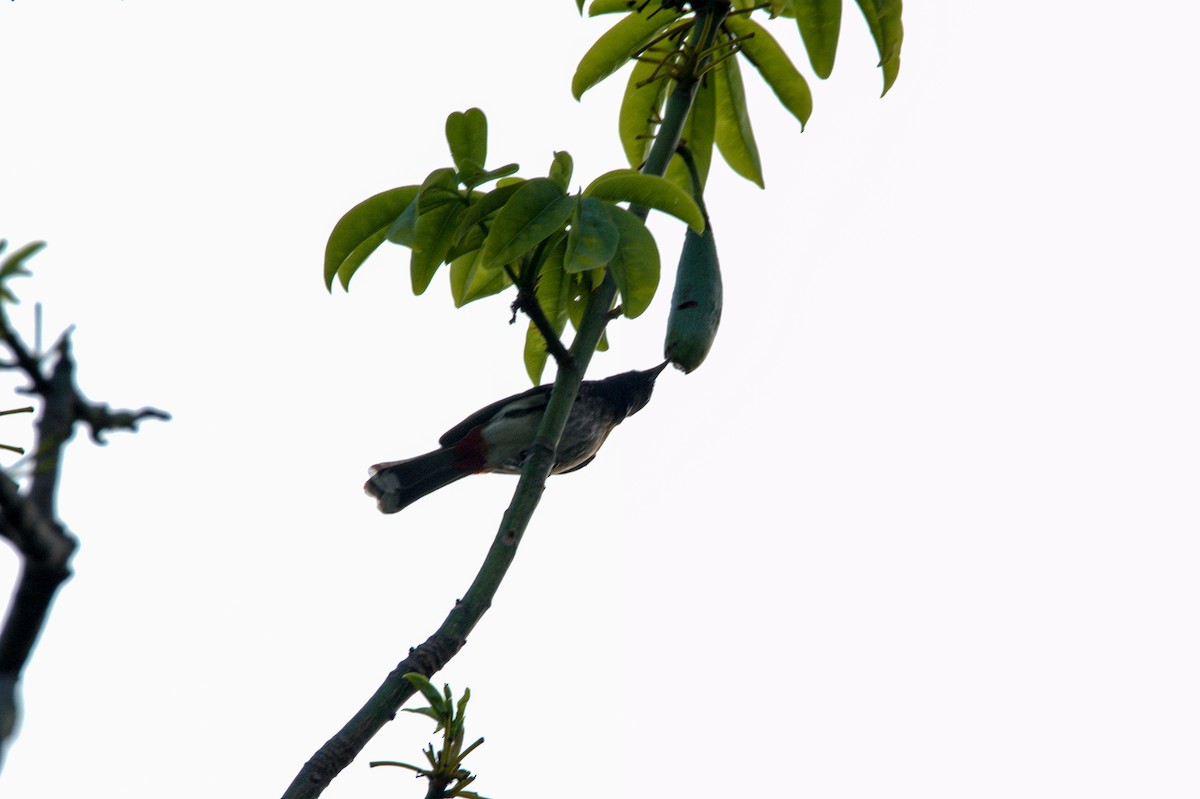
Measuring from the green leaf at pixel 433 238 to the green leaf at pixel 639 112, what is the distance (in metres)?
0.91

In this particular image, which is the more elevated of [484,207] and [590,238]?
[484,207]

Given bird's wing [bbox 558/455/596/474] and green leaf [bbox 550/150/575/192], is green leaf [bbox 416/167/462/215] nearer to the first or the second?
green leaf [bbox 550/150/575/192]

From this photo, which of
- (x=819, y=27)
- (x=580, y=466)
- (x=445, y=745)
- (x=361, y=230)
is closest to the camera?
(x=445, y=745)

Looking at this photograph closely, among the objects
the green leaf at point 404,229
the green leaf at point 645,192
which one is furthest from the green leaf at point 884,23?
the green leaf at point 404,229

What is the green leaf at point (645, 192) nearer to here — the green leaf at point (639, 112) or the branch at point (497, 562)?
the branch at point (497, 562)

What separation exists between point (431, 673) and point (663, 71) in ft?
6.36

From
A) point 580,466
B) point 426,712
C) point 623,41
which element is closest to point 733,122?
point 623,41

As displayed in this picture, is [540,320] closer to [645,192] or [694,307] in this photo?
[645,192]

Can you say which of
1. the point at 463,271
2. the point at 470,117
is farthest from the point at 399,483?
the point at 470,117

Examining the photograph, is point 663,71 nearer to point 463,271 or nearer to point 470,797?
point 463,271

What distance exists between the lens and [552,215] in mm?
2721

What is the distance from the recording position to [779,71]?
11.9 ft

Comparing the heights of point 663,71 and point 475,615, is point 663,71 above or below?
above

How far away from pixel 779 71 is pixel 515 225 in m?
1.30
